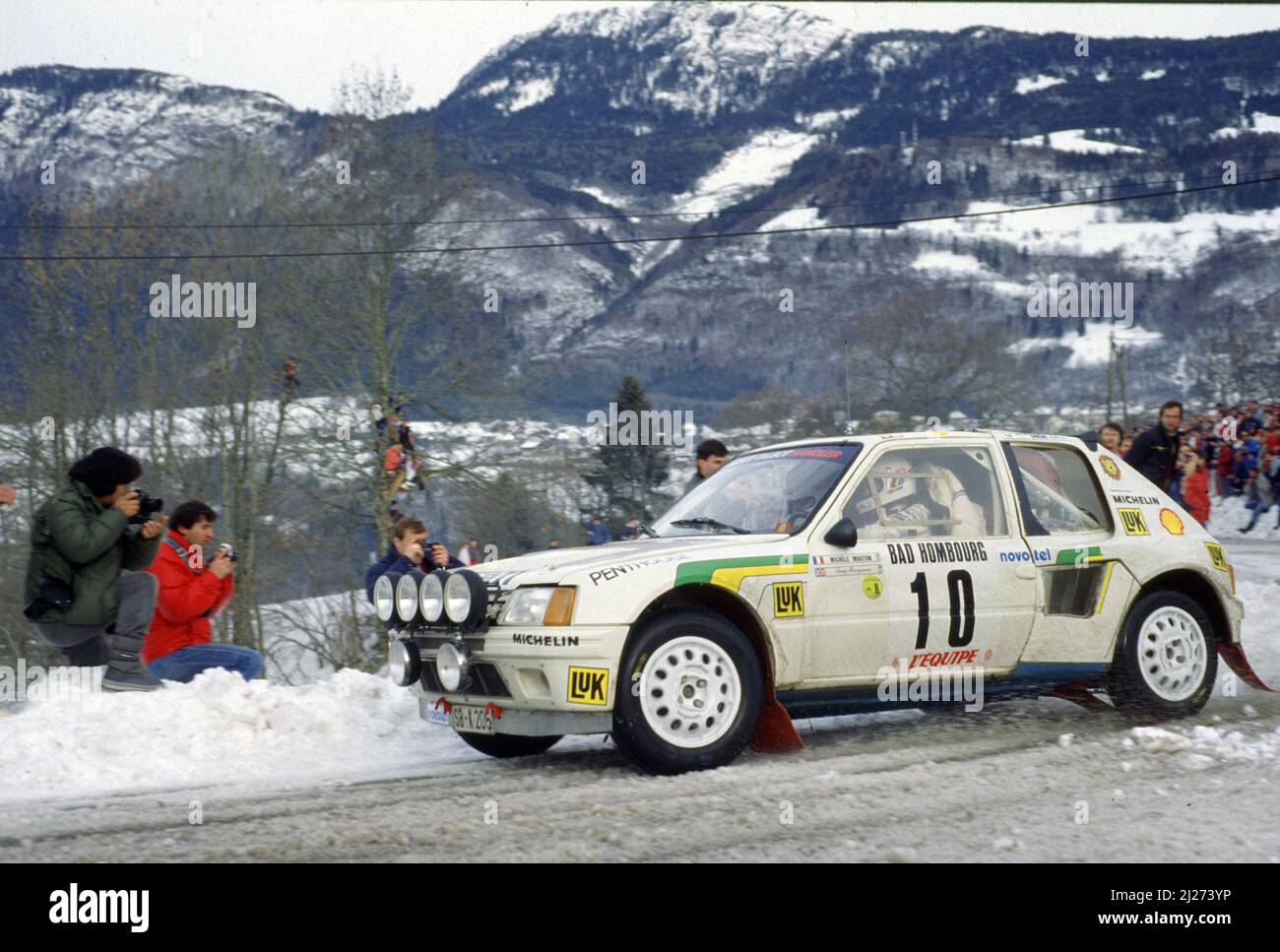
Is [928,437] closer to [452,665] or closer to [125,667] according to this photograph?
[452,665]

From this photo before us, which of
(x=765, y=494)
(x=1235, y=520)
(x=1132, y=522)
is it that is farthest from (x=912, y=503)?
(x=1235, y=520)

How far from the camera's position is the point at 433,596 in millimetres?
6887

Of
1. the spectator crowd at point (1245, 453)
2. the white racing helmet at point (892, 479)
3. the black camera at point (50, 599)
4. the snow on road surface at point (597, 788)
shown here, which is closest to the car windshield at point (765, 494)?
the white racing helmet at point (892, 479)

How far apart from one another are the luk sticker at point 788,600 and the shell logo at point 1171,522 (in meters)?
2.77

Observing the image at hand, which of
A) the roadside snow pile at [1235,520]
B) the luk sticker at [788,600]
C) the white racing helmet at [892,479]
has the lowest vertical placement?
the roadside snow pile at [1235,520]

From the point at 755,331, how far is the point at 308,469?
159517 millimetres

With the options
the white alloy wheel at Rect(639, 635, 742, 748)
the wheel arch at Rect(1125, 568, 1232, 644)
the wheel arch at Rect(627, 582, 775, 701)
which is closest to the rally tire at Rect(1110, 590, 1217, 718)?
the wheel arch at Rect(1125, 568, 1232, 644)

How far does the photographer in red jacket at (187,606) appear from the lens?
8.52 meters

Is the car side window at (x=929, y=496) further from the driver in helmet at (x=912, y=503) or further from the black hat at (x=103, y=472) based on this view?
the black hat at (x=103, y=472)

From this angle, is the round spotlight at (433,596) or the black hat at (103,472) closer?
the round spotlight at (433,596)

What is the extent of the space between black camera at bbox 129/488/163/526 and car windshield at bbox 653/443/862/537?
10.0ft

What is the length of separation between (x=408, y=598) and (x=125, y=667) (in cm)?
207
